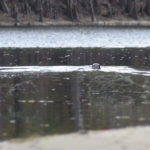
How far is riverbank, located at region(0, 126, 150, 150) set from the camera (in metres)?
9.14

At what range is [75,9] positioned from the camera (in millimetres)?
74062

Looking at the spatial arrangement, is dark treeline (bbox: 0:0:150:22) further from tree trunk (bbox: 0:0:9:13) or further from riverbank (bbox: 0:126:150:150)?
riverbank (bbox: 0:126:150:150)

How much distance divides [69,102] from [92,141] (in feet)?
14.9

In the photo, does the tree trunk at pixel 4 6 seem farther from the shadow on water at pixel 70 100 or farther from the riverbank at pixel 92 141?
the riverbank at pixel 92 141

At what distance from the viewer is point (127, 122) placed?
11273 millimetres

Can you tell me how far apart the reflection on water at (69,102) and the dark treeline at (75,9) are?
53.2 meters

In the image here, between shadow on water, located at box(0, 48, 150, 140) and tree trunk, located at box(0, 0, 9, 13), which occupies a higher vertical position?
tree trunk, located at box(0, 0, 9, 13)

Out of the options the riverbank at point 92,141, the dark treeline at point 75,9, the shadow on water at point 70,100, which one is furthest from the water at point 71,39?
the riverbank at point 92,141

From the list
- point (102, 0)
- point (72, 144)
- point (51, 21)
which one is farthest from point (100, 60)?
point (102, 0)

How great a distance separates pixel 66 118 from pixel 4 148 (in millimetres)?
2871

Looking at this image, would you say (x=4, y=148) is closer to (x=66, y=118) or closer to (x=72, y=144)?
(x=72, y=144)

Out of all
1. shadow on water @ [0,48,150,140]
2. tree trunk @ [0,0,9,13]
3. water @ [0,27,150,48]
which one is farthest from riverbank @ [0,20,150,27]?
shadow on water @ [0,48,150,140]

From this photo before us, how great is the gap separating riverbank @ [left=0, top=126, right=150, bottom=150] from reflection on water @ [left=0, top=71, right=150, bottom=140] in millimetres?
585

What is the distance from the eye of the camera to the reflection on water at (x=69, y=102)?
11153 millimetres
